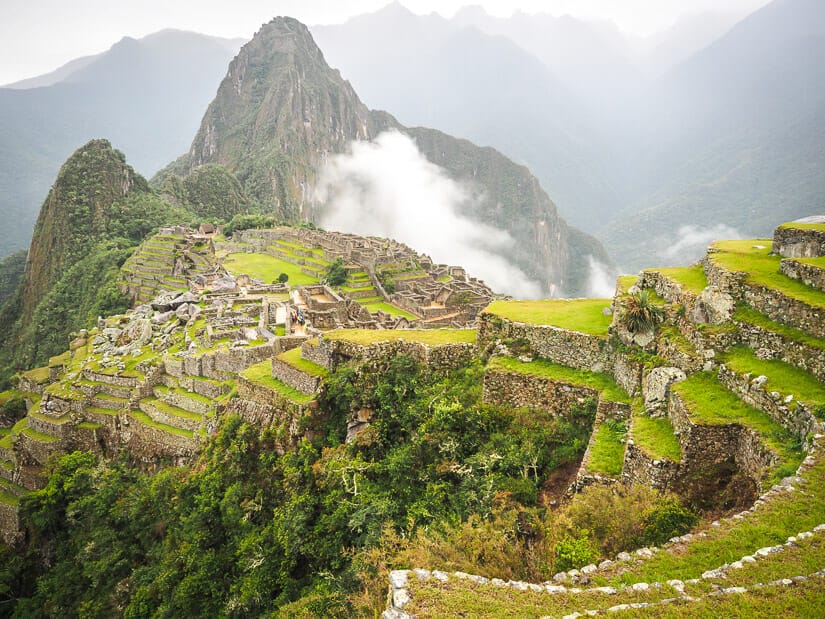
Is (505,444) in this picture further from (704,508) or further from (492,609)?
(492,609)

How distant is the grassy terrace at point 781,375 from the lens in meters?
6.42

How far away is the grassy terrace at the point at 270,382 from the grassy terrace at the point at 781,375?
29.3ft

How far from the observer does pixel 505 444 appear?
30.0 ft

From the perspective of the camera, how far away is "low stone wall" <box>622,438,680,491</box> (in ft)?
22.2

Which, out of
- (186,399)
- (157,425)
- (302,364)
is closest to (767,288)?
(302,364)

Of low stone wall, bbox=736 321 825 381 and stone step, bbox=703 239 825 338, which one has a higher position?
stone step, bbox=703 239 825 338

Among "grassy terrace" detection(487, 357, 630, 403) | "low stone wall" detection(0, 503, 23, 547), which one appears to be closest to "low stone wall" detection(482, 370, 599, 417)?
"grassy terrace" detection(487, 357, 630, 403)

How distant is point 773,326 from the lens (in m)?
7.47

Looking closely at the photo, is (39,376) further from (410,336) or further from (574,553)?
(574,553)

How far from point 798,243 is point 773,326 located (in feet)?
8.71

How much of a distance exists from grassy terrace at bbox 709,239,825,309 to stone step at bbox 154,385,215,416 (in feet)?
51.7

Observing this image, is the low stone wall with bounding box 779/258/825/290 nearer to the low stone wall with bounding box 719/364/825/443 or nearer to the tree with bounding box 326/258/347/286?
the low stone wall with bounding box 719/364/825/443

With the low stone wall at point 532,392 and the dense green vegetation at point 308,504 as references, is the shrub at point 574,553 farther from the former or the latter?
the low stone wall at point 532,392

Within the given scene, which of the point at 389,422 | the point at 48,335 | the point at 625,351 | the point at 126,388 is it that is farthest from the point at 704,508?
the point at 48,335
